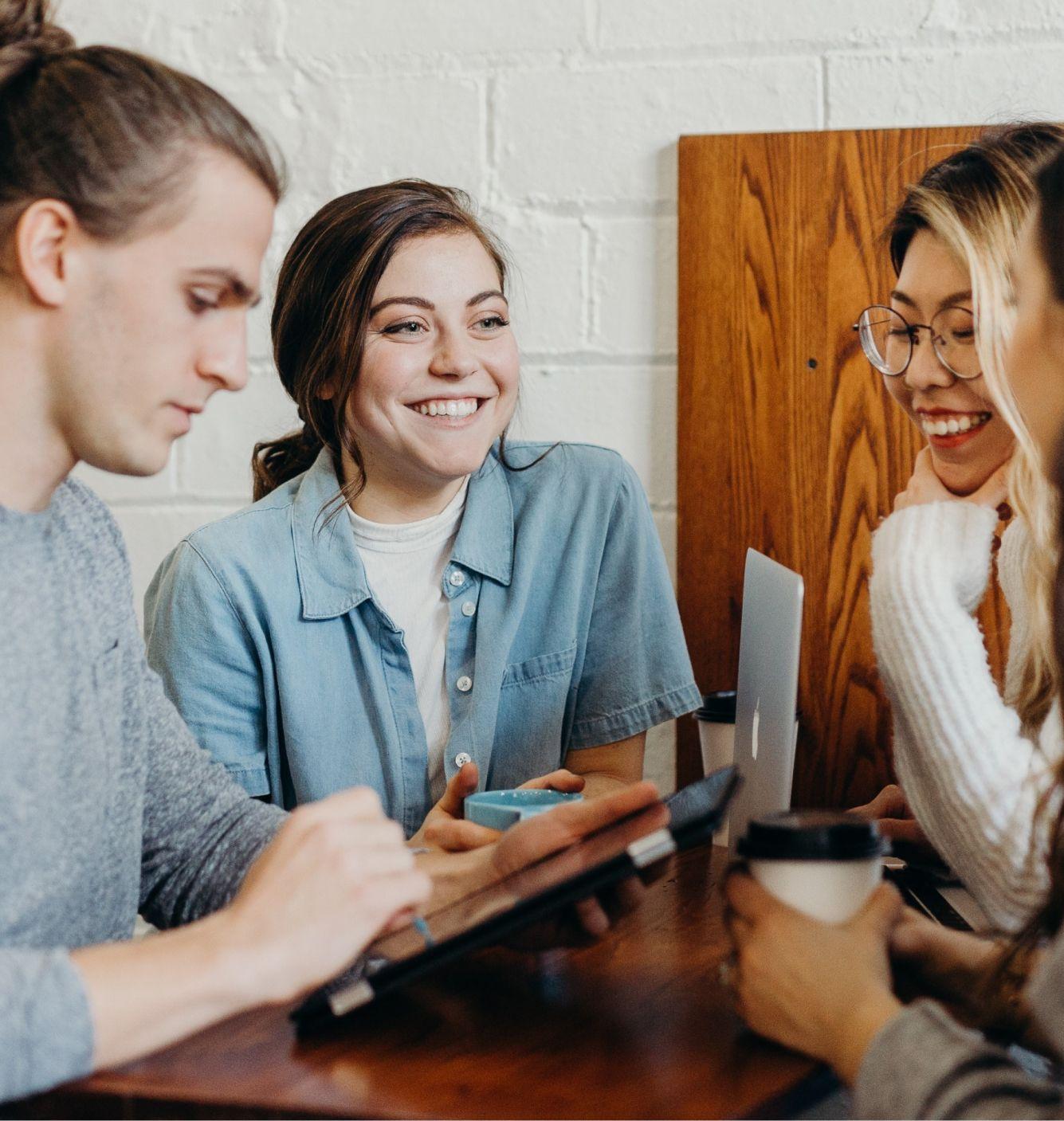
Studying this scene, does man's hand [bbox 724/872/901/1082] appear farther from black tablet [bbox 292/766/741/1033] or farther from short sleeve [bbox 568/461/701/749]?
short sleeve [bbox 568/461/701/749]

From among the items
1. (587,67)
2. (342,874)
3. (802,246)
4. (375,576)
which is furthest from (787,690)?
(587,67)

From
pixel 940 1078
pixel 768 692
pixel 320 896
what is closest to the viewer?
pixel 940 1078

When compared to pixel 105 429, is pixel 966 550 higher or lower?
lower

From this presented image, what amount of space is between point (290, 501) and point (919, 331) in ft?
2.35

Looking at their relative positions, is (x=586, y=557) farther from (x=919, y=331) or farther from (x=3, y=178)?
(x=3, y=178)

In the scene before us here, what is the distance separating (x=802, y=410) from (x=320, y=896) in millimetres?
1102

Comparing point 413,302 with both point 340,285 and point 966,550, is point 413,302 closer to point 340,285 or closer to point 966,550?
point 340,285

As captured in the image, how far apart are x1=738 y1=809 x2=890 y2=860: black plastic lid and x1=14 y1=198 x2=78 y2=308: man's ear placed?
1.80ft

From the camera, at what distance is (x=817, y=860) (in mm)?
752

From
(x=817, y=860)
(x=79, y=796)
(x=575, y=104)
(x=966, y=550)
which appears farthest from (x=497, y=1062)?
(x=575, y=104)

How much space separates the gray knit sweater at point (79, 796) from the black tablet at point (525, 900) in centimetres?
15

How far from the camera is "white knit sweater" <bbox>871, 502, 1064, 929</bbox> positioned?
3.38 ft

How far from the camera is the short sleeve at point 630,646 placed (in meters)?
1.55

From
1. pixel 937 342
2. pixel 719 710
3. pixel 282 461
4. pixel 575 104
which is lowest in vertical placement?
pixel 719 710
